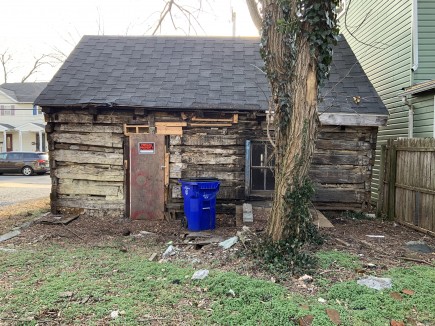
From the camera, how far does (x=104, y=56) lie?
984 cm

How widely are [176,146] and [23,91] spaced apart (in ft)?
98.6

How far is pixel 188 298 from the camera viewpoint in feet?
12.9

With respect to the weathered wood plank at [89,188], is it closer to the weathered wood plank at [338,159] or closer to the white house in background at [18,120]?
the weathered wood plank at [338,159]

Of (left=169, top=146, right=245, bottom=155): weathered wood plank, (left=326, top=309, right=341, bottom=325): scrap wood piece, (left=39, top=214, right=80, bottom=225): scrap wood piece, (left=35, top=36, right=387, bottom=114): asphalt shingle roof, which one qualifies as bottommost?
(left=326, top=309, right=341, bottom=325): scrap wood piece

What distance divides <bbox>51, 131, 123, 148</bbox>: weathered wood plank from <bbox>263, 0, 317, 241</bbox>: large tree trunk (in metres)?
4.56

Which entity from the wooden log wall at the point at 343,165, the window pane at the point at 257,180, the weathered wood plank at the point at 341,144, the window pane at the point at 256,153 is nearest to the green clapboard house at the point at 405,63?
the wooden log wall at the point at 343,165

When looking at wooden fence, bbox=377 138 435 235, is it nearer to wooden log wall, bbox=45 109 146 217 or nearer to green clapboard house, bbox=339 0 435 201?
green clapboard house, bbox=339 0 435 201

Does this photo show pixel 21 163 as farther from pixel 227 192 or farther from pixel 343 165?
pixel 343 165

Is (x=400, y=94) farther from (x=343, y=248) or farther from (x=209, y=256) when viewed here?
(x=209, y=256)

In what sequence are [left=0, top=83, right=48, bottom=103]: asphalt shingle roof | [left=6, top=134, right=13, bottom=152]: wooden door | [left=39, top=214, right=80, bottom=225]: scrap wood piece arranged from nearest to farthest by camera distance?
[left=39, top=214, right=80, bottom=225]: scrap wood piece → [left=6, top=134, right=13, bottom=152]: wooden door → [left=0, top=83, right=48, bottom=103]: asphalt shingle roof

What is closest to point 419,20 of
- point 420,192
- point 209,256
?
point 420,192

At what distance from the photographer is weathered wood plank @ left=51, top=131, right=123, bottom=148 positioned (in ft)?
27.0

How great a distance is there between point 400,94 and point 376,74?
202cm

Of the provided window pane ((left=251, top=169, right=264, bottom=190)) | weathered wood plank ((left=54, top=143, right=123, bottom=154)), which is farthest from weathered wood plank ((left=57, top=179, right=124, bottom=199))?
window pane ((left=251, top=169, right=264, bottom=190))
